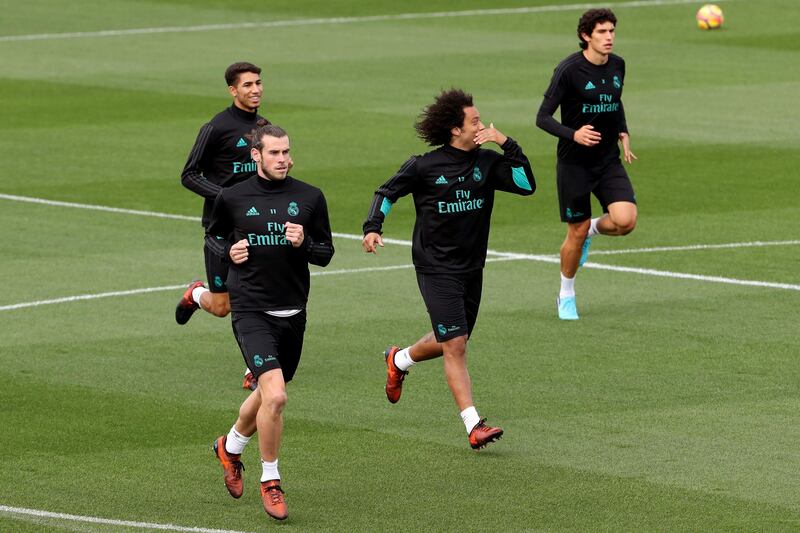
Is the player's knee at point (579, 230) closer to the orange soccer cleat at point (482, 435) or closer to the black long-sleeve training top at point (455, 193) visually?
the black long-sleeve training top at point (455, 193)

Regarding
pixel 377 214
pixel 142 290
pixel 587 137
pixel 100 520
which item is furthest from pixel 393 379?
pixel 142 290

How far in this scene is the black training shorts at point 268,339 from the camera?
1130 centimetres

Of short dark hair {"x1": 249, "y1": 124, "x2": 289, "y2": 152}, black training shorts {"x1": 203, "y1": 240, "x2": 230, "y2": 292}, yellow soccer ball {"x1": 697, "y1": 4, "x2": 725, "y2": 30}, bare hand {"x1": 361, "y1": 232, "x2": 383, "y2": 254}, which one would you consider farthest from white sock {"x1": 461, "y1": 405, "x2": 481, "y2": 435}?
yellow soccer ball {"x1": 697, "y1": 4, "x2": 725, "y2": 30}

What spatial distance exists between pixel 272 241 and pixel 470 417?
6.70 feet

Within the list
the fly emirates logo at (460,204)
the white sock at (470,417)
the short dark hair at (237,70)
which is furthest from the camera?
the short dark hair at (237,70)

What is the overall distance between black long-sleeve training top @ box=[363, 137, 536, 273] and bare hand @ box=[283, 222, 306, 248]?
1.71 meters

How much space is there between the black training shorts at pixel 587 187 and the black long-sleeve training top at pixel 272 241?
19.2 feet

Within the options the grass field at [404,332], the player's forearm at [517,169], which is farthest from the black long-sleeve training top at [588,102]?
the player's forearm at [517,169]

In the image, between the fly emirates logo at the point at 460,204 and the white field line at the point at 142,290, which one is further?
the white field line at the point at 142,290

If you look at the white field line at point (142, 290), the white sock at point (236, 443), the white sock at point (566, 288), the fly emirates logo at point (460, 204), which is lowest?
the white field line at point (142, 290)

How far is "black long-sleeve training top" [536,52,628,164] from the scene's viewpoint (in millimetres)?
16984

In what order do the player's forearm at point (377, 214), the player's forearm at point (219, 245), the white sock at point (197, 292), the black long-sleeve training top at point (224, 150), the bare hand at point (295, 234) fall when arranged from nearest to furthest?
the bare hand at point (295, 234) < the player's forearm at point (219, 245) < the player's forearm at point (377, 214) < the black long-sleeve training top at point (224, 150) < the white sock at point (197, 292)

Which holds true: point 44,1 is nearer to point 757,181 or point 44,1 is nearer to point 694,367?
point 757,181

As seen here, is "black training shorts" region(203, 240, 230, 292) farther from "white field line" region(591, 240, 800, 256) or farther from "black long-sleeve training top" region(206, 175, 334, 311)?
"white field line" region(591, 240, 800, 256)
